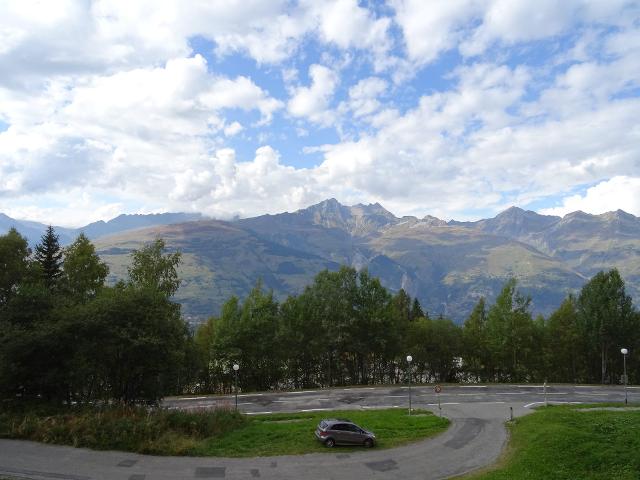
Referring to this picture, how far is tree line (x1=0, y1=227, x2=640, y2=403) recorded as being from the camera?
140 feet

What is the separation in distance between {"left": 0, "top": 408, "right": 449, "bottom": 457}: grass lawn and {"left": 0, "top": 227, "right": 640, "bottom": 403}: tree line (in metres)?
5.64

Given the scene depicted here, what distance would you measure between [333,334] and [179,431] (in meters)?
30.3

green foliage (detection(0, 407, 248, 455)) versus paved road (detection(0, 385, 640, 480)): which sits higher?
green foliage (detection(0, 407, 248, 455))

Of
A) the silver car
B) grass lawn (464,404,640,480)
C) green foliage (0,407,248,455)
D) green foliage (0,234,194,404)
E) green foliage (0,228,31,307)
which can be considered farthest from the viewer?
green foliage (0,228,31,307)

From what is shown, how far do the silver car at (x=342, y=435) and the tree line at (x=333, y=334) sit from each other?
12.2m

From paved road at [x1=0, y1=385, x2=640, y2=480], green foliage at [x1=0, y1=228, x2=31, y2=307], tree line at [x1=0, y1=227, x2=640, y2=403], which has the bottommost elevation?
paved road at [x1=0, y1=385, x2=640, y2=480]

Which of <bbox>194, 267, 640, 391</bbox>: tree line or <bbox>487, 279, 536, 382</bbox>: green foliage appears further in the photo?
<bbox>487, 279, 536, 382</bbox>: green foliage

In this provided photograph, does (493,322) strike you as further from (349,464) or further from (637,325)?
(349,464)

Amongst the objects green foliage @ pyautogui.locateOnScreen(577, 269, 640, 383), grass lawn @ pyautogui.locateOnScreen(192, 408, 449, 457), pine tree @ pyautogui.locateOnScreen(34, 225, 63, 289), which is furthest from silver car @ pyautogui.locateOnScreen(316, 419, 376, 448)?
green foliage @ pyautogui.locateOnScreen(577, 269, 640, 383)

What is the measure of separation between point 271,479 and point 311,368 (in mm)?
39828

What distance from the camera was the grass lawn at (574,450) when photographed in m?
24.0

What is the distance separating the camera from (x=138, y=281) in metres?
54.0

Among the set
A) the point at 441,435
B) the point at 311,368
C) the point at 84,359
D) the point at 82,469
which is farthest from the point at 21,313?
the point at 311,368

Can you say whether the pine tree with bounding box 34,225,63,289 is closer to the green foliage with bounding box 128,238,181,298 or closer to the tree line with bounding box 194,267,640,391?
the green foliage with bounding box 128,238,181,298
